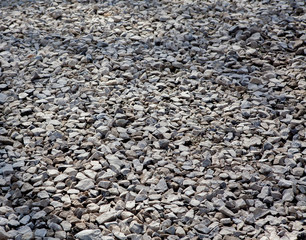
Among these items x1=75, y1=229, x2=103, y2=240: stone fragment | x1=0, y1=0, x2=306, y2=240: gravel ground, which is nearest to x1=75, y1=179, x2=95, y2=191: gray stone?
x1=0, y1=0, x2=306, y2=240: gravel ground

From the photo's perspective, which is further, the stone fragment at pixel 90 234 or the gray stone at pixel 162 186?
the gray stone at pixel 162 186

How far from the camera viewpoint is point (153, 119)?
118 inches

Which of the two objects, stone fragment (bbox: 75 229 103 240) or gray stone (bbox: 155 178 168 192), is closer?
stone fragment (bbox: 75 229 103 240)

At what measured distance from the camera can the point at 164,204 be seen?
241 centimetres

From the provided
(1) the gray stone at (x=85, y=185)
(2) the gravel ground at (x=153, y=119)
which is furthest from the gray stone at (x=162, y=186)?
(1) the gray stone at (x=85, y=185)

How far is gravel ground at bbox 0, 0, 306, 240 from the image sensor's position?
7.73 feet

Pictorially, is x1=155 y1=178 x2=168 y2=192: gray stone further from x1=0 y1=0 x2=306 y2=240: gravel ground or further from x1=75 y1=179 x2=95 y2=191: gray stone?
x1=75 y1=179 x2=95 y2=191: gray stone

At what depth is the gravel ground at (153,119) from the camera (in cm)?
236

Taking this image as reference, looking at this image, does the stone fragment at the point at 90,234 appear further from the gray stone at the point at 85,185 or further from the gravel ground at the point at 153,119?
the gray stone at the point at 85,185

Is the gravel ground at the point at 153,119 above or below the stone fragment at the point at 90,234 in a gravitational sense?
above

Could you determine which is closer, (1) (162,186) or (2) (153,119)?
(1) (162,186)

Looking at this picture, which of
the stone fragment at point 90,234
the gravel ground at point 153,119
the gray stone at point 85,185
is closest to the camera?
the stone fragment at point 90,234

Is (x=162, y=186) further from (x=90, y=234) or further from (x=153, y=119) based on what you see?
(x=153, y=119)

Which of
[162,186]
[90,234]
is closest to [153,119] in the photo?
[162,186]
